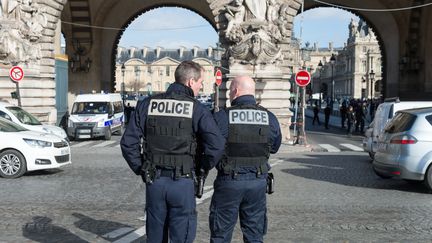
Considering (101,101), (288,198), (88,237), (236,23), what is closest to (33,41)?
(101,101)

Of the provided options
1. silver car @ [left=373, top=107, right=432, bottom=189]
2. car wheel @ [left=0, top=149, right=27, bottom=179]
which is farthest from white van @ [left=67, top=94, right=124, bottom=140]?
silver car @ [left=373, top=107, right=432, bottom=189]

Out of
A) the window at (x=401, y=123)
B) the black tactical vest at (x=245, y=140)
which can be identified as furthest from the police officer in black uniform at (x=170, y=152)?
the window at (x=401, y=123)

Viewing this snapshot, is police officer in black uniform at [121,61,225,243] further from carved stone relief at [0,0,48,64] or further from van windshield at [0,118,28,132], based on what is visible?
carved stone relief at [0,0,48,64]

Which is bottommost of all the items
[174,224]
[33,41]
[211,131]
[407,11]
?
[174,224]

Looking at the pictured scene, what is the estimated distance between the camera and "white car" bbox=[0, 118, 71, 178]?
12969 millimetres

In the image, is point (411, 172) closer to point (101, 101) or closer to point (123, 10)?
point (101, 101)

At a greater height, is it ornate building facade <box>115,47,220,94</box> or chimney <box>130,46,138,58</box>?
chimney <box>130,46,138,58</box>

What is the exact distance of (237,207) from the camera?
5500 mm

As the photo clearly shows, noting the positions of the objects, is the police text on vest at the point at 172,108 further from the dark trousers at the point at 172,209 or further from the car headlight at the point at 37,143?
the car headlight at the point at 37,143

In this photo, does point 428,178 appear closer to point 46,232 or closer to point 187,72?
point 46,232

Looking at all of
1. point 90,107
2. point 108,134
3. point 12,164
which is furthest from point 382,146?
point 90,107

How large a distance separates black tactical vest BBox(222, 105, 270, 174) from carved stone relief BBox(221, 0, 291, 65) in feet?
62.5

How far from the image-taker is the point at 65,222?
837 centimetres

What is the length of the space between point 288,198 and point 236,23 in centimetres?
1538
